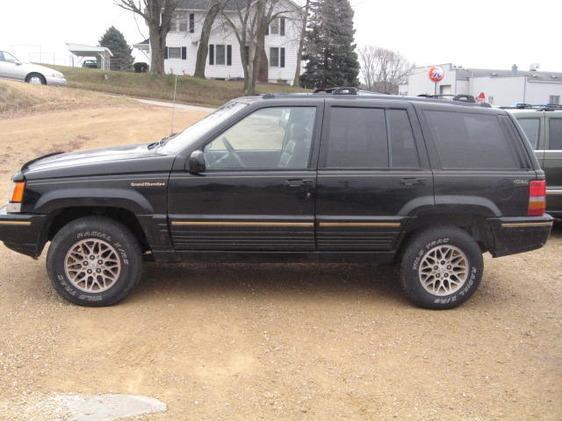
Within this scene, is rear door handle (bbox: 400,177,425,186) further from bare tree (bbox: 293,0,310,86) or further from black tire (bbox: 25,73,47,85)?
bare tree (bbox: 293,0,310,86)

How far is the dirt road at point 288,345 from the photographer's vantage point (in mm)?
3727

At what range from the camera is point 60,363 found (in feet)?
13.4

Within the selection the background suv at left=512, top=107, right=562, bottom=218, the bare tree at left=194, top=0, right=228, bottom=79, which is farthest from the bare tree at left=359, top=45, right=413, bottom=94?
the background suv at left=512, top=107, right=562, bottom=218

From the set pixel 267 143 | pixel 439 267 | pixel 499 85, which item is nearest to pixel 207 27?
pixel 499 85

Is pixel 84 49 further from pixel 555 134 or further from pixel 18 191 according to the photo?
pixel 18 191

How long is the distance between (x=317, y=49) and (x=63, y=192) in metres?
42.6

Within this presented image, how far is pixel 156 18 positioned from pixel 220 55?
512 inches

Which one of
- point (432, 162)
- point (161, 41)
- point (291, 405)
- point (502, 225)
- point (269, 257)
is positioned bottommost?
point (291, 405)

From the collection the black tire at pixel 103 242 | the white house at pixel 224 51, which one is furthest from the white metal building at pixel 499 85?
the black tire at pixel 103 242

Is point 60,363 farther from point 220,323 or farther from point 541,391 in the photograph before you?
point 541,391

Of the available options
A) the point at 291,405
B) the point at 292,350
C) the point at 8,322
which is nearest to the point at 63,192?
the point at 8,322

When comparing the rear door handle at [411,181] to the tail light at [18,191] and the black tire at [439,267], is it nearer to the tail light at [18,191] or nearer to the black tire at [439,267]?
the black tire at [439,267]

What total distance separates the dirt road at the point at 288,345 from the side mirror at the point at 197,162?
1156 millimetres

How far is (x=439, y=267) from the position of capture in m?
5.27
